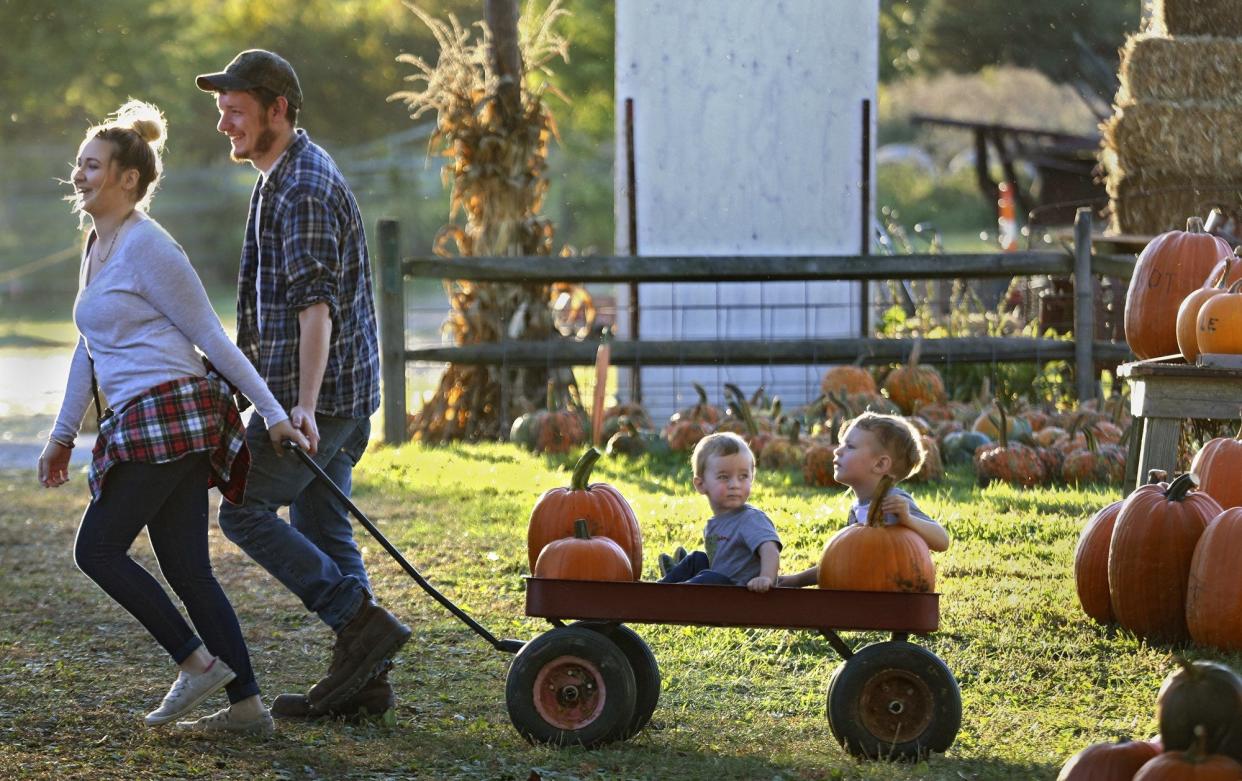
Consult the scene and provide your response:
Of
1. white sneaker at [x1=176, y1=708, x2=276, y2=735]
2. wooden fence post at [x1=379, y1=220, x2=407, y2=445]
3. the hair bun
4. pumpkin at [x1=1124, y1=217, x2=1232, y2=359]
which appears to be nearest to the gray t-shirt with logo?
white sneaker at [x1=176, y1=708, x2=276, y2=735]

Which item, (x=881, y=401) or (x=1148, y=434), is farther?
(x=881, y=401)

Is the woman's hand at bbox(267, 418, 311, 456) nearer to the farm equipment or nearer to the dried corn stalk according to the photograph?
the farm equipment

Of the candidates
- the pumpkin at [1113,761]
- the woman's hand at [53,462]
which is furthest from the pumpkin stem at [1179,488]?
the woman's hand at [53,462]

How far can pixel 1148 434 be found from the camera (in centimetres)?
617

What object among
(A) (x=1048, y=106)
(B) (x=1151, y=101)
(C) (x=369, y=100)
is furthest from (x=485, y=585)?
(A) (x=1048, y=106)

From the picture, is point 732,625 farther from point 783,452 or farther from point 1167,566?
point 783,452

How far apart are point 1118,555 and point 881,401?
13.8ft

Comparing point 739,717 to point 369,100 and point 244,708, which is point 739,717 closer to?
point 244,708

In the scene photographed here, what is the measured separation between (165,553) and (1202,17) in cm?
1025

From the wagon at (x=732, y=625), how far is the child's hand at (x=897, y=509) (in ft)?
0.93

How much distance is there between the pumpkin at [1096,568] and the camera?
5.68m

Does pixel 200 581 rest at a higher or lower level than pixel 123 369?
lower

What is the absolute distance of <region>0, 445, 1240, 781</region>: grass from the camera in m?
4.35

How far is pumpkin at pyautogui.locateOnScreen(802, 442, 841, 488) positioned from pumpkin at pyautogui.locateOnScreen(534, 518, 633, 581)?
435 cm
